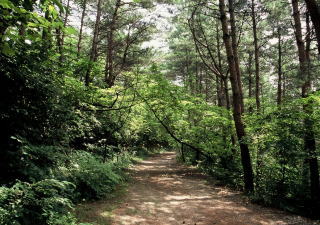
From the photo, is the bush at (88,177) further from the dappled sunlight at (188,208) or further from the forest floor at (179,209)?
the dappled sunlight at (188,208)

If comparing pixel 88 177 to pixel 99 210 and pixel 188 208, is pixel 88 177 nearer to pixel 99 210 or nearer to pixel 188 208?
pixel 99 210

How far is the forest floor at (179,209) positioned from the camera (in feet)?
19.0

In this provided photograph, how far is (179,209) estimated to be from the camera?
6.80 m

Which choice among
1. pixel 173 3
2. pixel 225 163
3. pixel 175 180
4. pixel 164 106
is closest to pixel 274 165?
pixel 225 163

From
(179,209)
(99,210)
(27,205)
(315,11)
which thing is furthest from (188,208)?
(315,11)

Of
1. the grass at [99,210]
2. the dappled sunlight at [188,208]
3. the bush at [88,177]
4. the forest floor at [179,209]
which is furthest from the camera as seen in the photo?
the bush at [88,177]

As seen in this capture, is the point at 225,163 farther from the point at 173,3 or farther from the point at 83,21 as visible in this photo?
the point at 83,21

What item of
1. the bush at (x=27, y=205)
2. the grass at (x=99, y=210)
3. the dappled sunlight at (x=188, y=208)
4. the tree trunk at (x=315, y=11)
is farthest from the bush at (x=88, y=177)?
the tree trunk at (x=315, y=11)

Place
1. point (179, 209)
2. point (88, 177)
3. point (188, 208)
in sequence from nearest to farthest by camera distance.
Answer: point (179, 209), point (188, 208), point (88, 177)

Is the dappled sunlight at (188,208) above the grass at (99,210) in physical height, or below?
below

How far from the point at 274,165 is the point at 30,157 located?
8.00 meters

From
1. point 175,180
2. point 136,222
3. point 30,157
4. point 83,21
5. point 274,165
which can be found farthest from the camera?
point 83,21

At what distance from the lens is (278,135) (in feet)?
25.2

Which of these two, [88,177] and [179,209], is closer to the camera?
[179,209]
